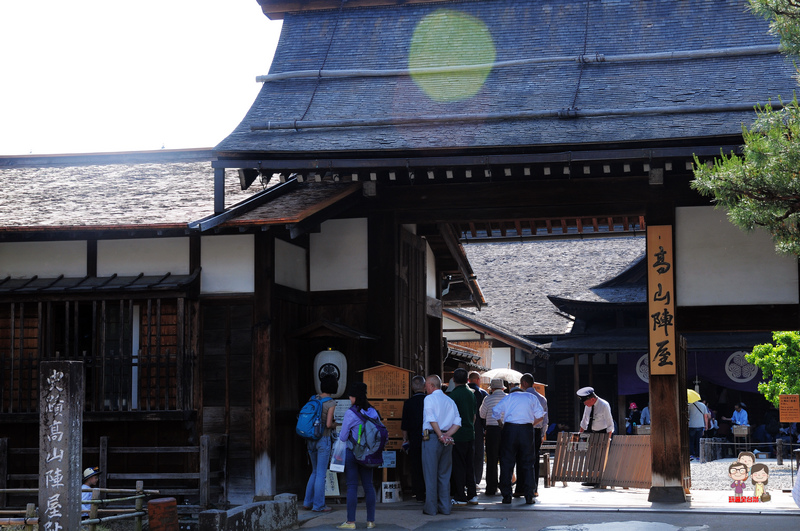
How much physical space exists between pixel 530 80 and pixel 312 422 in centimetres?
611

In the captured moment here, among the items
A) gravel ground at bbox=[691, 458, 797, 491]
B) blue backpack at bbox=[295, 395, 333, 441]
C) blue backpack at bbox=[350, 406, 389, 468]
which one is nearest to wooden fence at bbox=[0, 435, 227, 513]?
blue backpack at bbox=[295, 395, 333, 441]

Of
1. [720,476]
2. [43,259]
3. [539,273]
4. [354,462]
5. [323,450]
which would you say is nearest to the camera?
[354,462]

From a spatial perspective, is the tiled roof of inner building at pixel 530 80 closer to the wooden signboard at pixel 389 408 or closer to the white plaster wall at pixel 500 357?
the wooden signboard at pixel 389 408

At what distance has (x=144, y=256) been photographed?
41.4ft

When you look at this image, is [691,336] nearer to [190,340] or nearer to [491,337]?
[491,337]

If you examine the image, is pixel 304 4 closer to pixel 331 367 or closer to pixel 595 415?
pixel 331 367

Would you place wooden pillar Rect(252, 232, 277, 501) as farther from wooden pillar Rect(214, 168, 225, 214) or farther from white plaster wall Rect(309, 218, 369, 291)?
white plaster wall Rect(309, 218, 369, 291)

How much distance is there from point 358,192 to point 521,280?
23.5m

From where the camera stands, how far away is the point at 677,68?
1337cm

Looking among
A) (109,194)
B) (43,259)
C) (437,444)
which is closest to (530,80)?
(437,444)

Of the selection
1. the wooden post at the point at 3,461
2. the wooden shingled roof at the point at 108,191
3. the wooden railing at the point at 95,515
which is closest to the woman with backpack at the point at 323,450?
the wooden railing at the point at 95,515

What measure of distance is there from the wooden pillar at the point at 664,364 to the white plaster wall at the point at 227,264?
5309 mm

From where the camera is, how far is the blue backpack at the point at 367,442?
9.84 meters

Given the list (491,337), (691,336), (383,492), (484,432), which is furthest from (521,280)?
(383,492)
